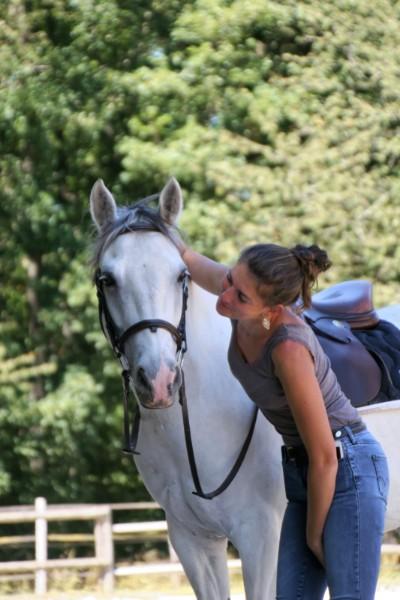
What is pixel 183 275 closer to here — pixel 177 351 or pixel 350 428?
pixel 177 351

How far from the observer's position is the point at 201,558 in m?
4.34

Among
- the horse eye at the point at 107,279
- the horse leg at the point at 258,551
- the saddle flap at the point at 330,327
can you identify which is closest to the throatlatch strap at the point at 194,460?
the horse leg at the point at 258,551

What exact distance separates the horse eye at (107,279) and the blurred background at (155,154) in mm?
8461

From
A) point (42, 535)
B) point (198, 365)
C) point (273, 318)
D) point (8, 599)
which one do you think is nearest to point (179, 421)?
point (198, 365)

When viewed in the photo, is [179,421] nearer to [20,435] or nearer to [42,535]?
[42,535]

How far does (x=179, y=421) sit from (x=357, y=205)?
369 inches

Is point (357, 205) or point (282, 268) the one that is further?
point (357, 205)

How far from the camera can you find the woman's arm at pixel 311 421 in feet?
9.65

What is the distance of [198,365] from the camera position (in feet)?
13.9

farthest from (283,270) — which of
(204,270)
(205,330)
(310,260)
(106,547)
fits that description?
(106,547)

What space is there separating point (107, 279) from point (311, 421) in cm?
130

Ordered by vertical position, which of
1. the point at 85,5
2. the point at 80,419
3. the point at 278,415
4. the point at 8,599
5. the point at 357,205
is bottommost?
the point at 8,599

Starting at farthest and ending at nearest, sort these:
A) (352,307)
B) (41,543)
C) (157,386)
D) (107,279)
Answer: (41,543), (352,307), (107,279), (157,386)

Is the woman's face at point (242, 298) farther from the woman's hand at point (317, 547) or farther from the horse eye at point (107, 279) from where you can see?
the horse eye at point (107, 279)
